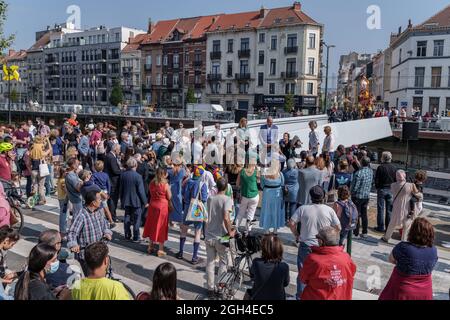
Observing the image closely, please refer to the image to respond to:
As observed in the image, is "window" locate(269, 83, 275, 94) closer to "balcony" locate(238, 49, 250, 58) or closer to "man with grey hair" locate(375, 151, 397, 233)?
"balcony" locate(238, 49, 250, 58)

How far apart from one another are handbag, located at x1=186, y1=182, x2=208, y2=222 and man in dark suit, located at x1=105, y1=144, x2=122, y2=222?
3060 millimetres

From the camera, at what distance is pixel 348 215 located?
7.00 meters

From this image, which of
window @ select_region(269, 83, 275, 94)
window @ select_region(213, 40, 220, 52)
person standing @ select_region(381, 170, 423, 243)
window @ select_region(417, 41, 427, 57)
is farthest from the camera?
window @ select_region(213, 40, 220, 52)

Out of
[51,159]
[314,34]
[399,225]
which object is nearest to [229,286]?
[399,225]

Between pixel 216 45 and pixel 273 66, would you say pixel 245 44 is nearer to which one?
pixel 216 45

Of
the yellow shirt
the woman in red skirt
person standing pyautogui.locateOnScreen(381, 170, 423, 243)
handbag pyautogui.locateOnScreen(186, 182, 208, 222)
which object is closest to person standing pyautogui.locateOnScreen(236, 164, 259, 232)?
handbag pyautogui.locateOnScreen(186, 182, 208, 222)

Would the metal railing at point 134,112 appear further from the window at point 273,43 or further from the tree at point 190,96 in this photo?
the window at point 273,43

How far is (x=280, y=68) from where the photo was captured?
55188 mm

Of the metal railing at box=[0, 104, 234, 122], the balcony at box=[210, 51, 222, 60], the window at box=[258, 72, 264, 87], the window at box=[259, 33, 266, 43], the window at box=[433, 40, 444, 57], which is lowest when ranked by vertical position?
the metal railing at box=[0, 104, 234, 122]

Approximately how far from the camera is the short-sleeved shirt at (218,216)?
622cm

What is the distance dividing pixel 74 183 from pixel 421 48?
45609 mm

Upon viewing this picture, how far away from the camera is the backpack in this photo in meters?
6.98

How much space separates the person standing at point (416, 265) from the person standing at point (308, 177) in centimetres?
412
